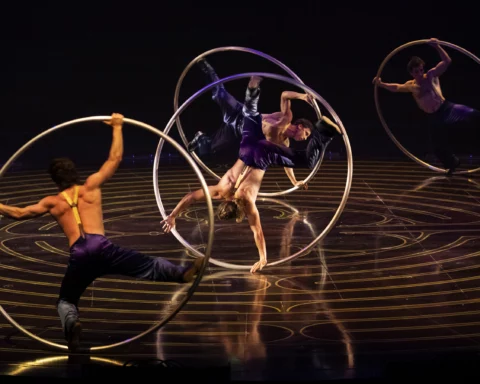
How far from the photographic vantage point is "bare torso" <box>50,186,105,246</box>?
909 centimetres

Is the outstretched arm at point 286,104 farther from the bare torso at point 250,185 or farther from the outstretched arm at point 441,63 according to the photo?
the outstretched arm at point 441,63

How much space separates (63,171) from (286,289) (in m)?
2.86

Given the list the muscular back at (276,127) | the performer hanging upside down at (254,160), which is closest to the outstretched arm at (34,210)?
the performer hanging upside down at (254,160)

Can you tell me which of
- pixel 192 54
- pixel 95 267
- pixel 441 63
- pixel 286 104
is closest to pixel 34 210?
pixel 95 267

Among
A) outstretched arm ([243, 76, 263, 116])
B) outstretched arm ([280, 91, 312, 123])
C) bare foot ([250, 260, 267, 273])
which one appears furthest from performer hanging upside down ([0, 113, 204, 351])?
outstretched arm ([280, 91, 312, 123])

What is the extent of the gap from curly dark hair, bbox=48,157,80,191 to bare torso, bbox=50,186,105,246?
71 mm

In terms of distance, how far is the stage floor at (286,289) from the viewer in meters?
8.87

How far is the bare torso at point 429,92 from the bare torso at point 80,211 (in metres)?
8.25

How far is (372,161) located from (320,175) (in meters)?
1.38

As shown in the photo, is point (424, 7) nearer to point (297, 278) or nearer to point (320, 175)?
point (320, 175)

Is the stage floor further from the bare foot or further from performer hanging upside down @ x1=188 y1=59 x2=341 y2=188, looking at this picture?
performer hanging upside down @ x1=188 y1=59 x2=341 y2=188

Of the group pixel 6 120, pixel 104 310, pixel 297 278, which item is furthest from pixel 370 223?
pixel 6 120

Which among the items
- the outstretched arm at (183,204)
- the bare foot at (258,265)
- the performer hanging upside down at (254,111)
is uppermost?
the performer hanging upside down at (254,111)

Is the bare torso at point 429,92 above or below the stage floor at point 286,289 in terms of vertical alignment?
above
